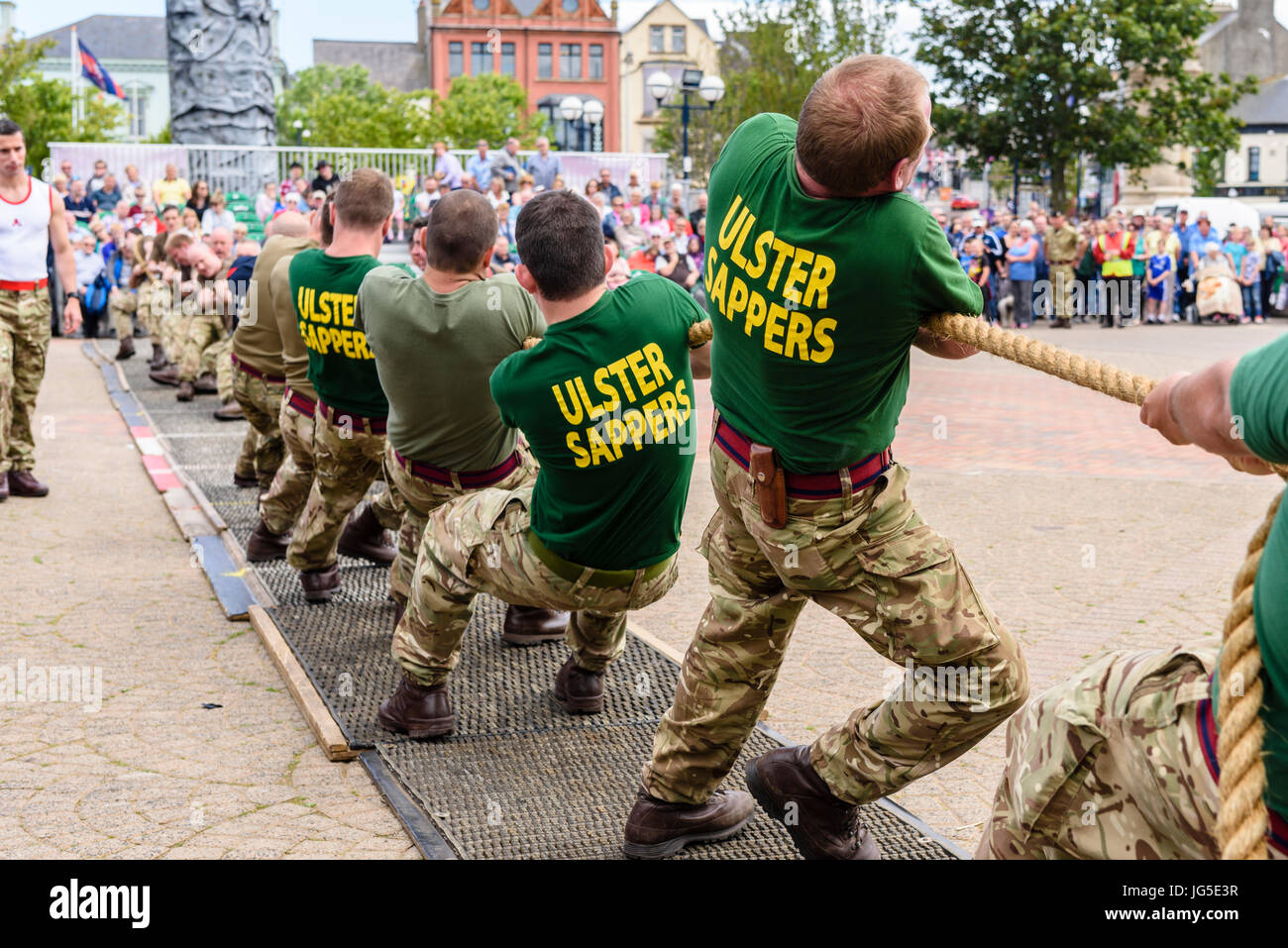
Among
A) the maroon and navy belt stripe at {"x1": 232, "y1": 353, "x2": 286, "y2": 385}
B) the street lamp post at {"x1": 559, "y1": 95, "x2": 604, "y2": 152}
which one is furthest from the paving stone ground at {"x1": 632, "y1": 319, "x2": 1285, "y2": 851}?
the street lamp post at {"x1": 559, "y1": 95, "x2": 604, "y2": 152}

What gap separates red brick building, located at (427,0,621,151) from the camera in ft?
308

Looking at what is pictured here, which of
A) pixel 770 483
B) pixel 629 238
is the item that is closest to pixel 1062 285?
pixel 629 238

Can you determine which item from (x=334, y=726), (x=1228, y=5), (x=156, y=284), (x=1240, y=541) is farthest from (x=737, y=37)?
(x=1228, y=5)

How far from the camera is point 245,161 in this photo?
26.0m

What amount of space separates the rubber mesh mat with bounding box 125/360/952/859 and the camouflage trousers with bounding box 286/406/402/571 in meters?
0.29

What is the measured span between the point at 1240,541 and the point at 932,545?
218 inches

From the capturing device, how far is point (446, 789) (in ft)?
14.5

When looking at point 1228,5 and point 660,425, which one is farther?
point 1228,5

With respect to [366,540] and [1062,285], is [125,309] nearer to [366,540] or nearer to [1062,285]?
[366,540]

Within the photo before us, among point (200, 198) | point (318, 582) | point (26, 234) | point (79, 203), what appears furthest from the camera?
point (79, 203)


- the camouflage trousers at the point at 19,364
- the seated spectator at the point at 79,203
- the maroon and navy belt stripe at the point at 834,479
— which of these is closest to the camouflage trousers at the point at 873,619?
the maroon and navy belt stripe at the point at 834,479

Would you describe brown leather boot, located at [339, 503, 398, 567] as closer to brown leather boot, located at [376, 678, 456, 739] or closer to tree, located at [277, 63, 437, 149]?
brown leather boot, located at [376, 678, 456, 739]

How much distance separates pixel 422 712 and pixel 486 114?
245 ft
